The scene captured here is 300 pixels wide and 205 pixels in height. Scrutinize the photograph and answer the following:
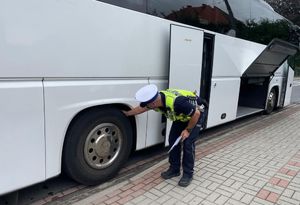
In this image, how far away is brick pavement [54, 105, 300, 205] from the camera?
3.51 metres

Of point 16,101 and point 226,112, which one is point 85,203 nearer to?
point 16,101

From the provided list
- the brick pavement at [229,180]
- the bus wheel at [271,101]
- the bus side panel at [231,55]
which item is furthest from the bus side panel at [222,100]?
the bus wheel at [271,101]

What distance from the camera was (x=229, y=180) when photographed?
4035 mm

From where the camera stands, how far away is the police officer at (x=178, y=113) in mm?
3432

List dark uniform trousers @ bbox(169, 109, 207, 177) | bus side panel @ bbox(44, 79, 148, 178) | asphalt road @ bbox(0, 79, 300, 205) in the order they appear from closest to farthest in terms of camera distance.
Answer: bus side panel @ bbox(44, 79, 148, 178), asphalt road @ bbox(0, 79, 300, 205), dark uniform trousers @ bbox(169, 109, 207, 177)

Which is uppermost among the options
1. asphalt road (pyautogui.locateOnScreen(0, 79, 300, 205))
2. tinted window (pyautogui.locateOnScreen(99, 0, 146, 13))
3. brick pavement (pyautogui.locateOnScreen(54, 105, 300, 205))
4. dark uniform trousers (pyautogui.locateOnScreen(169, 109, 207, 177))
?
tinted window (pyautogui.locateOnScreen(99, 0, 146, 13))

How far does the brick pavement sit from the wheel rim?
1.21ft

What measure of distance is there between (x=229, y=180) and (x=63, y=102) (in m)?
2.48

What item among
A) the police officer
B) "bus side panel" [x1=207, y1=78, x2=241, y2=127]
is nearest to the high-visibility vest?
the police officer

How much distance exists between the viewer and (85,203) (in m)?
3.37

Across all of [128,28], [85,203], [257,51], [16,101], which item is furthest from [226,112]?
[16,101]

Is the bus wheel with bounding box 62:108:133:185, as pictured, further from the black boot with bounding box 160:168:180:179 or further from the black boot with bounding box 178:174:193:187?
the black boot with bounding box 178:174:193:187

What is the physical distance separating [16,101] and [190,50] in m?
2.76

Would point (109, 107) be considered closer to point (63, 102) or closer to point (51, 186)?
point (63, 102)
